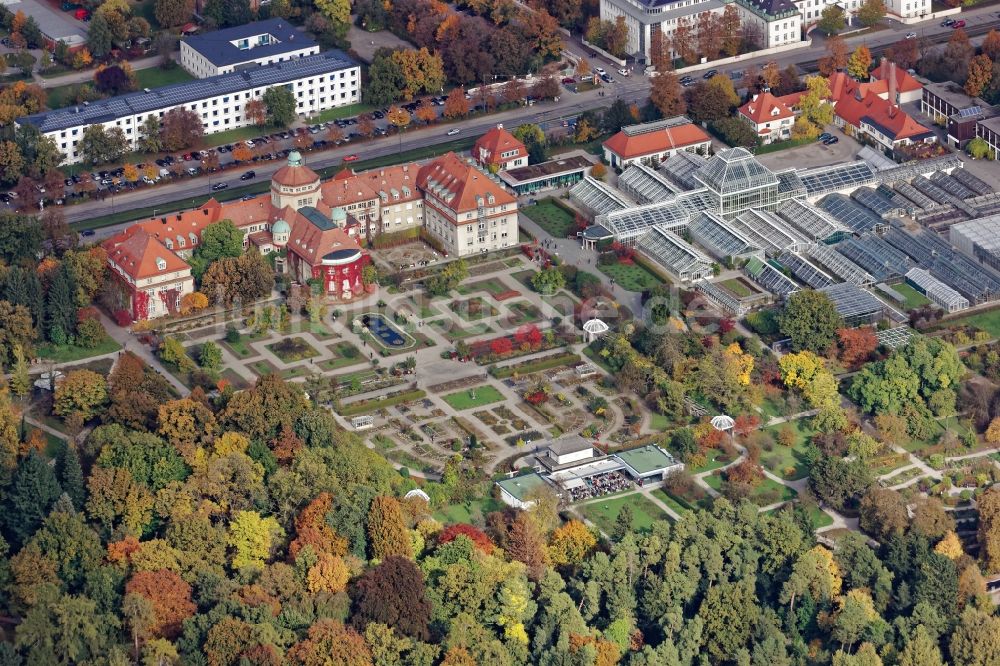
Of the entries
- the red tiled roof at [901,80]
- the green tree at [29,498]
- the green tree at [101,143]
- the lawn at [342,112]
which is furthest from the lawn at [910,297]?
the green tree at [101,143]

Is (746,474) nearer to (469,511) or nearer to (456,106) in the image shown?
(469,511)

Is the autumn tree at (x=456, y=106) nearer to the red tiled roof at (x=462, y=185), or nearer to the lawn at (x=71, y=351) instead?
the red tiled roof at (x=462, y=185)

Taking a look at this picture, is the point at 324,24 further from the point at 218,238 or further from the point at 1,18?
the point at 218,238

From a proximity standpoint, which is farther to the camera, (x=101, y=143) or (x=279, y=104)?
(x=279, y=104)

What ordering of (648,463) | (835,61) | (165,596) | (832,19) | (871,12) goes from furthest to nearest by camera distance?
1. (871,12)
2. (832,19)
3. (835,61)
4. (648,463)
5. (165,596)

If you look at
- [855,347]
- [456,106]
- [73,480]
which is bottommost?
[456,106]

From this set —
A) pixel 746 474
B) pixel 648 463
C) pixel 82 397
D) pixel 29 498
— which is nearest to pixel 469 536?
pixel 648 463

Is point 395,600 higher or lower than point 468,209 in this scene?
lower
